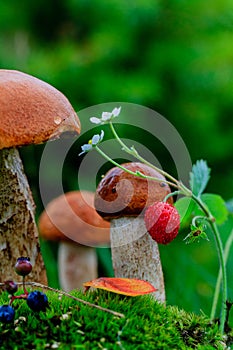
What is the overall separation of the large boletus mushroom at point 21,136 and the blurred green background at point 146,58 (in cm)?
254

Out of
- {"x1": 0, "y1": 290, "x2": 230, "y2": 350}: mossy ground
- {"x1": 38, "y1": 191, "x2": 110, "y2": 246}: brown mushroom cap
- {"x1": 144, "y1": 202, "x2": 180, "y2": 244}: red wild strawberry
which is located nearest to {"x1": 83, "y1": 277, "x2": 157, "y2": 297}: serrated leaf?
{"x1": 0, "y1": 290, "x2": 230, "y2": 350}: mossy ground

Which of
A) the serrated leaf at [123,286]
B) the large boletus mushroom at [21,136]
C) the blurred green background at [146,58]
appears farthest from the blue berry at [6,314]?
the blurred green background at [146,58]

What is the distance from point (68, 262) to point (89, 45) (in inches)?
112

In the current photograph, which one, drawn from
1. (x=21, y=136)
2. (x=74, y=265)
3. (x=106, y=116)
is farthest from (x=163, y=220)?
(x=74, y=265)

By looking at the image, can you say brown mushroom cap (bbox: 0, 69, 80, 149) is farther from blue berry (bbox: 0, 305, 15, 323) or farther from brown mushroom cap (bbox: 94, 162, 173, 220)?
blue berry (bbox: 0, 305, 15, 323)

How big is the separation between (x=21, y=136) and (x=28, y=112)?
0.22 ft

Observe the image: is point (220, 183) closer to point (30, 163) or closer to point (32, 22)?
point (30, 163)

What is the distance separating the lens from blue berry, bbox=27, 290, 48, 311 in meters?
1.01

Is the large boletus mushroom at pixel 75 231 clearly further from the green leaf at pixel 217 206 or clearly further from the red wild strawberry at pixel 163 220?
the red wild strawberry at pixel 163 220

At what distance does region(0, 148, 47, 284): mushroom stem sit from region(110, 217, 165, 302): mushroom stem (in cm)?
27

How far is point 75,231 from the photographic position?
80.9 inches

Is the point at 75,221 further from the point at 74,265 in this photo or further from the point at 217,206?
the point at 217,206

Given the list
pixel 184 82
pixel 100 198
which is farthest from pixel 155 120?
pixel 100 198

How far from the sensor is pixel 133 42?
449 centimetres
